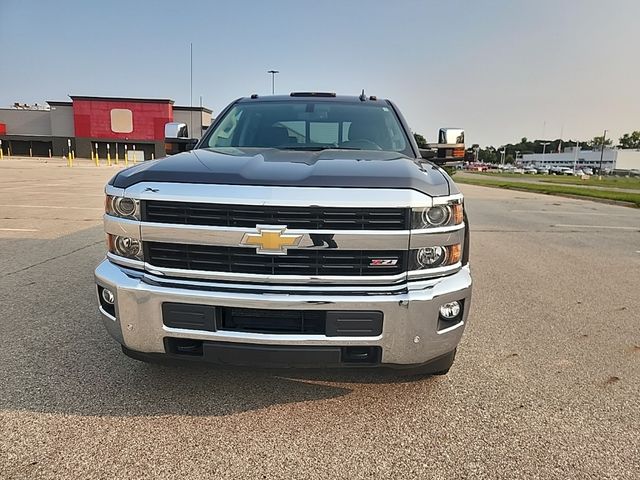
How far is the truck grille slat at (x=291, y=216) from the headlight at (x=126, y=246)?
0.27m

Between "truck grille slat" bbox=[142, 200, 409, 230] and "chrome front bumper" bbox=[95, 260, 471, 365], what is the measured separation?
0.32 metres

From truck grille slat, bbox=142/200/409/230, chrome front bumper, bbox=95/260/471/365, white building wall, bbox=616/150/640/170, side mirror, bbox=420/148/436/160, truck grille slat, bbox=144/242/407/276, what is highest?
white building wall, bbox=616/150/640/170

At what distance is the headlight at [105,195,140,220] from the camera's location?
2311 millimetres

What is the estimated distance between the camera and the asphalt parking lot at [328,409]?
2062 mm

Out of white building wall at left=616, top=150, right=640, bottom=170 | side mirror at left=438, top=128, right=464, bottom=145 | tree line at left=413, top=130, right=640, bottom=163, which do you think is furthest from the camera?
tree line at left=413, top=130, right=640, bottom=163

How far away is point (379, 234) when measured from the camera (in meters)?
2.20

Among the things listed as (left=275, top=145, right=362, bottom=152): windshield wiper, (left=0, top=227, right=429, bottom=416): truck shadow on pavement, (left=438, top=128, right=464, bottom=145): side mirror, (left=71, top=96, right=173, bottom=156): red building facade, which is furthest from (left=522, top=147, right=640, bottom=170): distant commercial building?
(left=0, top=227, right=429, bottom=416): truck shadow on pavement

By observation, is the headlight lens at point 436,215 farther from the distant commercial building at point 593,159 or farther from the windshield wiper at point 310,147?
the distant commercial building at point 593,159

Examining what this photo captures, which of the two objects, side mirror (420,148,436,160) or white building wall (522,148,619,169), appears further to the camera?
white building wall (522,148,619,169)

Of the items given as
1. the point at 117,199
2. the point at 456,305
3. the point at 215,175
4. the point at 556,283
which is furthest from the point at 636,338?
the point at 117,199

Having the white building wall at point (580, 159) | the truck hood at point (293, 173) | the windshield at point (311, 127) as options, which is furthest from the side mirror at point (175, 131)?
the white building wall at point (580, 159)

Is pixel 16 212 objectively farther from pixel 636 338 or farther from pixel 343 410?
pixel 636 338

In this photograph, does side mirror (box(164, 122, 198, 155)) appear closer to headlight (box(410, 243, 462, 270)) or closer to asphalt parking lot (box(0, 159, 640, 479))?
asphalt parking lot (box(0, 159, 640, 479))

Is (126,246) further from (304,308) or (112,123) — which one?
(112,123)
